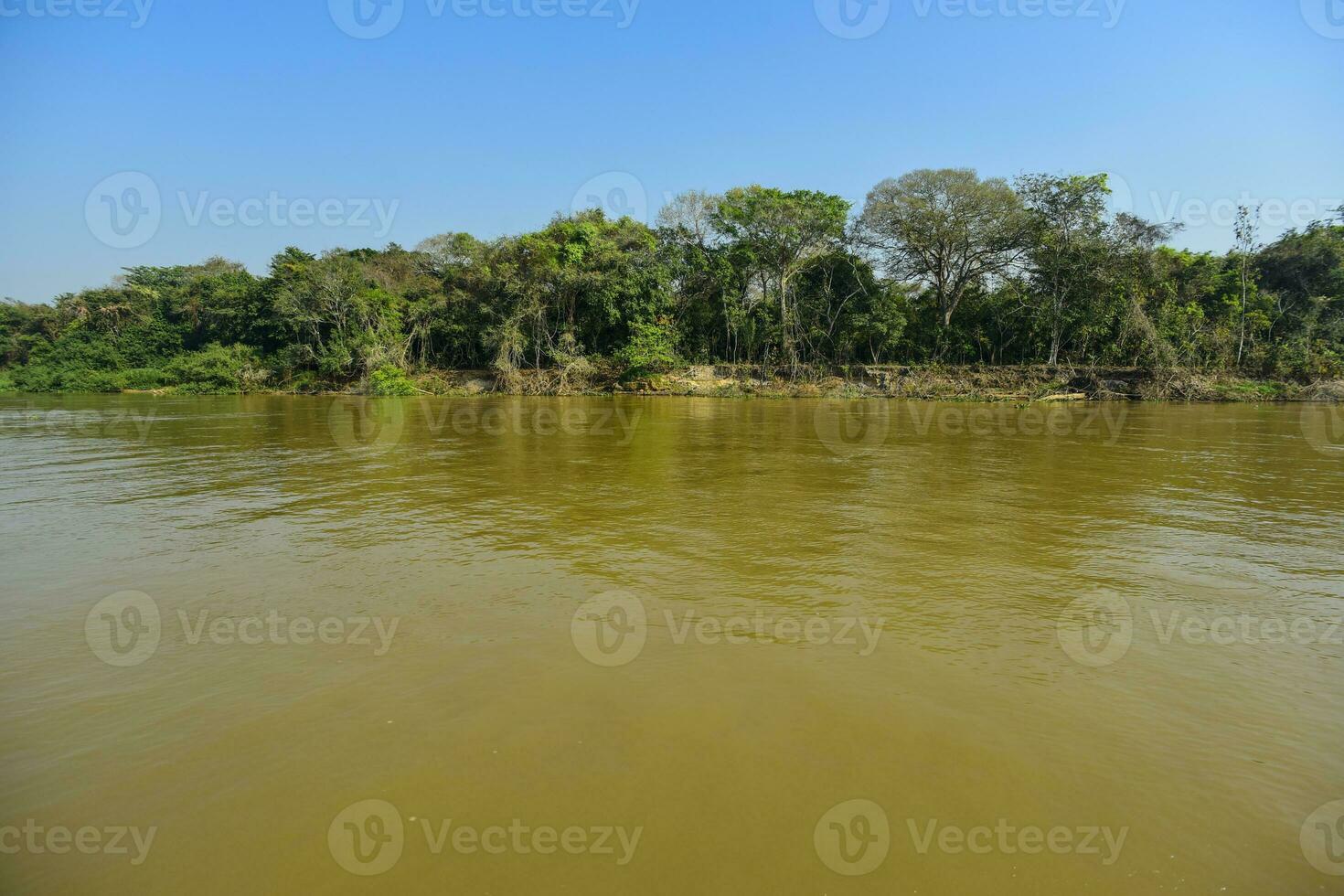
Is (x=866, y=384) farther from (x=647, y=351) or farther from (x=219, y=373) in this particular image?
(x=219, y=373)

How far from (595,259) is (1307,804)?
34522mm

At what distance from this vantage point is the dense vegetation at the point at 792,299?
30.3 m

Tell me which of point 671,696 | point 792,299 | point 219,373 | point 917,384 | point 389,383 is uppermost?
point 792,299

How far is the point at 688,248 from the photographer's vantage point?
122 ft

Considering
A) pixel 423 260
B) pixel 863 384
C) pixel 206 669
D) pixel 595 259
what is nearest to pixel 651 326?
pixel 595 259

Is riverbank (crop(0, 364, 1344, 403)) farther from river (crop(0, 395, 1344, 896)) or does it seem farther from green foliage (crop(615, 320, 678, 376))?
river (crop(0, 395, 1344, 896))

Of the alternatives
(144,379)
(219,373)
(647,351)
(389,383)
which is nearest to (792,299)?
(647,351)

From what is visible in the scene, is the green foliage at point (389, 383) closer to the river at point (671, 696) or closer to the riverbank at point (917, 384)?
the riverbank at point (917, 384)

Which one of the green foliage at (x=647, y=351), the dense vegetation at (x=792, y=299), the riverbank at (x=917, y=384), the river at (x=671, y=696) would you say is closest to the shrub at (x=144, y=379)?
the dense vegetation at (x=792, y=299)

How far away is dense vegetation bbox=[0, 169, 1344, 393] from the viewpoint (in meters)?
30.3

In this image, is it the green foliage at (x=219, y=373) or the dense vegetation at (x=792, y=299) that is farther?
the green foliage at (x=219, y=373)

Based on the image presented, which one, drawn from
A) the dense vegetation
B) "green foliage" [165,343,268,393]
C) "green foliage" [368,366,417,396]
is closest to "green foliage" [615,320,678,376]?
the dense vegetation

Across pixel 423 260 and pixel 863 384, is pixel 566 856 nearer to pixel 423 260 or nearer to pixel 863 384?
pixel 863 384

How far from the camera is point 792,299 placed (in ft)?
120
